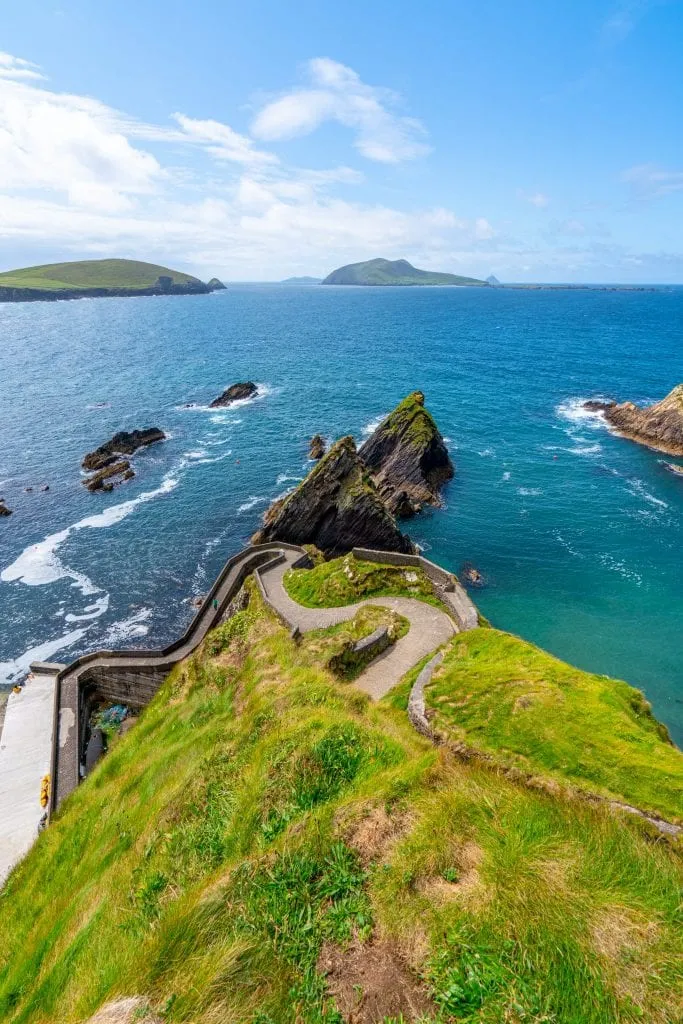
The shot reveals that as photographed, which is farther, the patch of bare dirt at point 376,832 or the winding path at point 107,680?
A: the winding path at point 107,680

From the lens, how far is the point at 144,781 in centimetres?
1862

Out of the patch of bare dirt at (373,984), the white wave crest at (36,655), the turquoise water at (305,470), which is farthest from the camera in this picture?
the turquoise water at (305,470)

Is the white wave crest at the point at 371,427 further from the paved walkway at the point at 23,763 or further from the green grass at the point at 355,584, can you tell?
the paved walkway at the point at 23,763

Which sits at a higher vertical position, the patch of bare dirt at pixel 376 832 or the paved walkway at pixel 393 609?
the patch of bare dirt at pixel 376 832

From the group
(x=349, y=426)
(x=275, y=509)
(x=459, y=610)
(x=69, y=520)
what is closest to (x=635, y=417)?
(x=349, y=426)

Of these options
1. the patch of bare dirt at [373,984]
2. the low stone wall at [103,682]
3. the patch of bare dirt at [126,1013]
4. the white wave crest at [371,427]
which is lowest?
the low stone wall at [103,682]

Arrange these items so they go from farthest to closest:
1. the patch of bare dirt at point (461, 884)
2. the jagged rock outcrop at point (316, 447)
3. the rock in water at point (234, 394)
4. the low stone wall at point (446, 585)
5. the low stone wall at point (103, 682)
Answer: the rock in water at point (234, 394)
the jagged rock outcrop at point (316, 447)
the low stone wall at point (103, 682)
the low stone wall at point (446, 585)
the patch of bare dirt at point (461, 884)

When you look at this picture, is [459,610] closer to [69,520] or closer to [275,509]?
[275,509]

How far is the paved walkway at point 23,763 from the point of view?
22.5 meters

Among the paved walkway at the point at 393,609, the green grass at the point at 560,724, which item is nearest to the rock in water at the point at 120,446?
the paved walkway at the point at 393,609

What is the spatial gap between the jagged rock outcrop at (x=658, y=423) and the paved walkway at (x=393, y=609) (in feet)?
184

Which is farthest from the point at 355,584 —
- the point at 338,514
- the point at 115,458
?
the point at 115,458

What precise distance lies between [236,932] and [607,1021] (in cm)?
658

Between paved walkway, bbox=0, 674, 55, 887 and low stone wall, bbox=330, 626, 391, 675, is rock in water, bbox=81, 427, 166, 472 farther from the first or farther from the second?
low stone wall, bbox=330, 626, 391, 675
